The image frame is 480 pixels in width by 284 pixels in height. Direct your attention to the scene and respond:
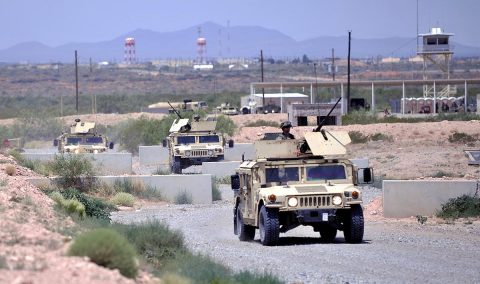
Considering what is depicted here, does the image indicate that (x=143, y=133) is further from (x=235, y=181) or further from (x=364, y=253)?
(x=364, y=253)

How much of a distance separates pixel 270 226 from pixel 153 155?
35.1 meters

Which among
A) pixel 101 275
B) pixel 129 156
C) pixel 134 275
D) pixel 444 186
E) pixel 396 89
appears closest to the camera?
pixel 101 275

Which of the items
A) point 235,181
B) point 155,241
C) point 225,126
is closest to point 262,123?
point 225,126

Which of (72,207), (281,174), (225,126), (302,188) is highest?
(225,126)

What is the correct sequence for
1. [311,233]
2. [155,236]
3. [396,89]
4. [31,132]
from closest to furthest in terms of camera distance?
1. [155,236]
2. [311,233]
3. [31,132]
4. [396,89]

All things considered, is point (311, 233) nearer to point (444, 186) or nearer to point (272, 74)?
point (444, 186)

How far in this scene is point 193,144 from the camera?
144ft

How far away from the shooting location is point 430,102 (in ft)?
295

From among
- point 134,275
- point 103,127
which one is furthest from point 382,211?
point 103,127

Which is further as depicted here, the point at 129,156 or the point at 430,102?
the point at 430,102

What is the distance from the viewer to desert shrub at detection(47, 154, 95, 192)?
34.0m

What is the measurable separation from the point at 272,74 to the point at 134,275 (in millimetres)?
184812

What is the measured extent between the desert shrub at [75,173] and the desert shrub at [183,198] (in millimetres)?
2707

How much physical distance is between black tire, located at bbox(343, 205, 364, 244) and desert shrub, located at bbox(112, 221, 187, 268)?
12.1 ft
